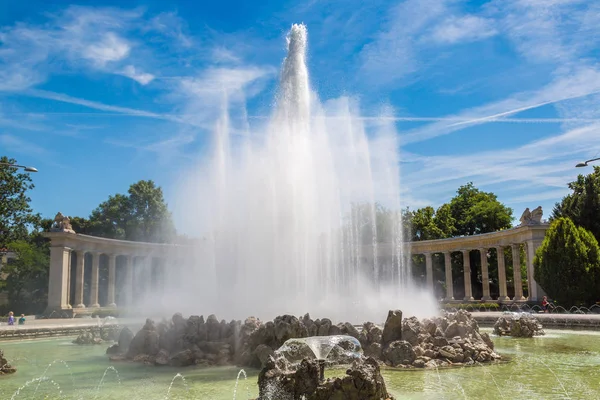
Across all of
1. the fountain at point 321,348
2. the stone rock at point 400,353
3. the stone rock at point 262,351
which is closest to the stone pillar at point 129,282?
the stone rock at point 262,351

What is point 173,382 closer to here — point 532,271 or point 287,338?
point 287,338

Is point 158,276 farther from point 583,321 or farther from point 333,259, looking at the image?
point 583,321

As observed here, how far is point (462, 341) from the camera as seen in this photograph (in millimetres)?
22438

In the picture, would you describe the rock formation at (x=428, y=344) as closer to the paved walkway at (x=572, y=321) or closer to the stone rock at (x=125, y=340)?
the stone rock at (x=125, y=340)

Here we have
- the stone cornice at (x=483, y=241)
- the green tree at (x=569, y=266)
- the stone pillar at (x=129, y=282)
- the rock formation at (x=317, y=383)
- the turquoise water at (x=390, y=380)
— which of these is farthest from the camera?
the stone pillar at (x=129, y=282)

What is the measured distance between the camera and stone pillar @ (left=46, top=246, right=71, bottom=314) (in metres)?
56.7

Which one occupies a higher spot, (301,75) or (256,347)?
(301,75)

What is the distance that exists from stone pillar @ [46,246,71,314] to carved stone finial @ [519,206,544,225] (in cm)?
4935

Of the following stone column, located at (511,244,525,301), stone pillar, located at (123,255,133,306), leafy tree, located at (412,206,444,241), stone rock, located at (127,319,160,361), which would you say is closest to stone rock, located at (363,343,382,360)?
stone rock, located at (127,319,160,361)

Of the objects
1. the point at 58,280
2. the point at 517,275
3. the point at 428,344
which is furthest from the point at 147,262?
the point at 428,344

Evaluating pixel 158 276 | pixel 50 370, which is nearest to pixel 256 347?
pixel 50 370

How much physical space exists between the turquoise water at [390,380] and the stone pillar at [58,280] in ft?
110

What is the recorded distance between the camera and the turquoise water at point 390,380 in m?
15.7

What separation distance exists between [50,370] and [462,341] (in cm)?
1674
